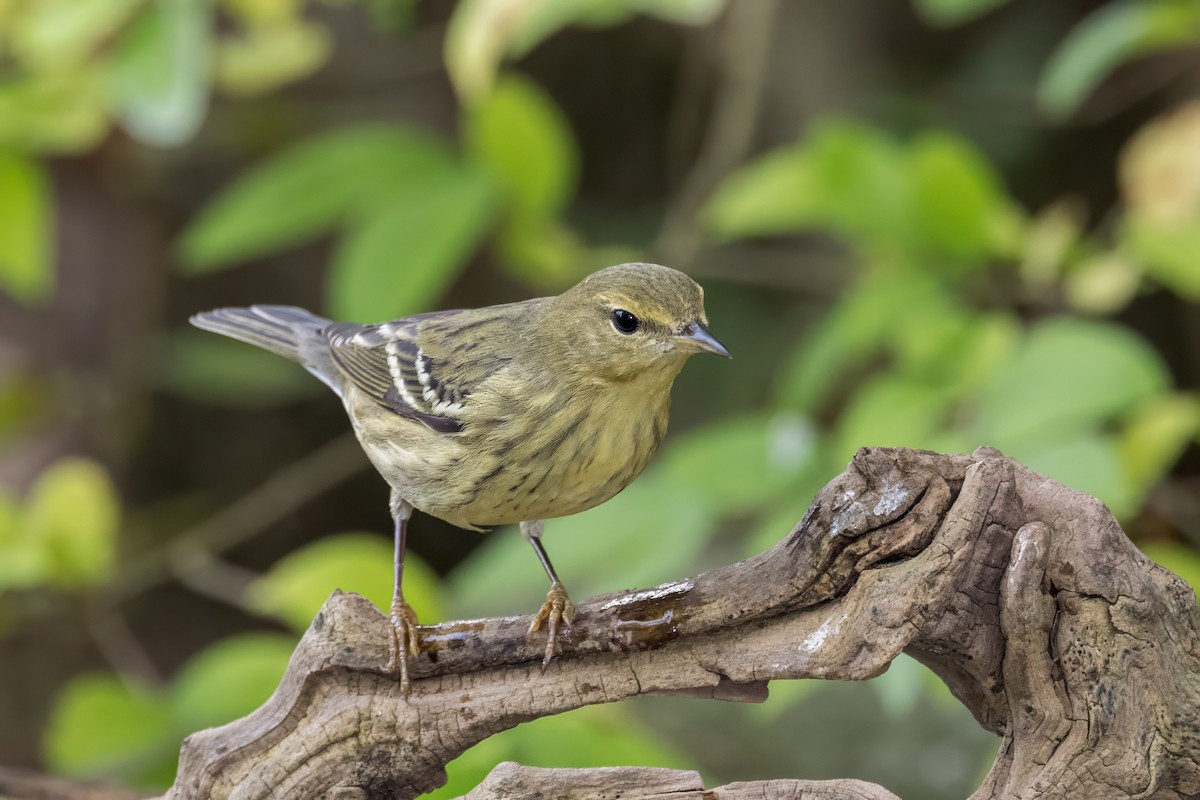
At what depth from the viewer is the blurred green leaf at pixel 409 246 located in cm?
361

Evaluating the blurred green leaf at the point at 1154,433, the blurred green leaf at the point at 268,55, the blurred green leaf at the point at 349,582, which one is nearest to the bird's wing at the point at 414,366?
the blurred green leaf at the point at 349,582

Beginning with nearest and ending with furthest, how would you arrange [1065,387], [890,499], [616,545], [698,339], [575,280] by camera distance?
Answer: [890,499] → [698,339] → [1065,387] → [616,545] → [575,280]

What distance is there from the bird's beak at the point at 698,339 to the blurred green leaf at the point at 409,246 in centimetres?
122

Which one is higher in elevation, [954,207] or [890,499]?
[954,207]

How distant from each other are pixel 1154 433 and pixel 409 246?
205 centimetres

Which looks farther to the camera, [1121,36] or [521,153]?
[521,153]

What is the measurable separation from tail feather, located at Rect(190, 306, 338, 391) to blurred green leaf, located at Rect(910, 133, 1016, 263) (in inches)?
67.6

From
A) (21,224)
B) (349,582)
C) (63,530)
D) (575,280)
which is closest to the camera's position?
(349,582)

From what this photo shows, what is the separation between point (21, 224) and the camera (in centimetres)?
379

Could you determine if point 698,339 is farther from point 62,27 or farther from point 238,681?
point 62,27

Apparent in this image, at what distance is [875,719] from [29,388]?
144 inches

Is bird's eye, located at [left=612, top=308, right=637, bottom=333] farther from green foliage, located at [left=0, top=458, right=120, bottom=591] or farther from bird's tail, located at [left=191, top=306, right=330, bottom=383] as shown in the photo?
green foliage, located at [left=0, top=458, right=120, bottom=591]

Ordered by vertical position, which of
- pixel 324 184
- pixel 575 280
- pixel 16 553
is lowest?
pixel 16 553

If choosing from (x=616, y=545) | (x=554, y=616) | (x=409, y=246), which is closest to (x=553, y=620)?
(x=554, y=616)
